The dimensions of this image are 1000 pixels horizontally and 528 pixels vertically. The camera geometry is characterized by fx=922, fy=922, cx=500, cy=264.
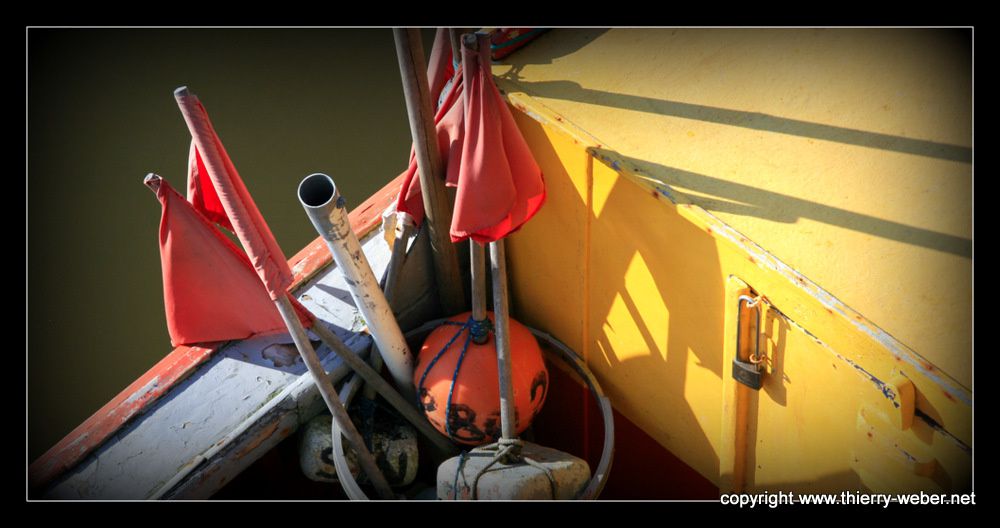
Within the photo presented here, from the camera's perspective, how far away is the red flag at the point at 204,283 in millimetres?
3381

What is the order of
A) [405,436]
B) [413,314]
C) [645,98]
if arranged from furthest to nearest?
[413,314] < [405,436] < [645,98]

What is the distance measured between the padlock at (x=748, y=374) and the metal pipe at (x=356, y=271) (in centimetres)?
133

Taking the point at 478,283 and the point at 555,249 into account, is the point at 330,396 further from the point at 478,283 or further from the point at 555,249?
the point at 555,249

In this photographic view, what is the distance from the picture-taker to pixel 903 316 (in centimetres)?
253

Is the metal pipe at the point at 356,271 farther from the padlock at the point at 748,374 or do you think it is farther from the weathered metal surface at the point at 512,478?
the padlock at the point at 748,374

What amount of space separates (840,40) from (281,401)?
7.97 feet

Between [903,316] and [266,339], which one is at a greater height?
[903,316]

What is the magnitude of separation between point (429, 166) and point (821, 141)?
53.7 inches

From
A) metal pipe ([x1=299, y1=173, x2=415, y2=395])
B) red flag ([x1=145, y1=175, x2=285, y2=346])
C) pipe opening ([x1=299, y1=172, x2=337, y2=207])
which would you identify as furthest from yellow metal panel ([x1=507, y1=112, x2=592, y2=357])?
red flag ([x1=145, y1=175, x2=285, y2=346])

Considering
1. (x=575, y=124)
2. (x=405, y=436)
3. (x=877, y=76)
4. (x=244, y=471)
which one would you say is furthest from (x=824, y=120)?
(x=244, y=471)

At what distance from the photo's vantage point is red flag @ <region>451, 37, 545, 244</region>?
9.84 ft

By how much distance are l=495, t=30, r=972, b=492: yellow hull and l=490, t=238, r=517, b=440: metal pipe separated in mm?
438

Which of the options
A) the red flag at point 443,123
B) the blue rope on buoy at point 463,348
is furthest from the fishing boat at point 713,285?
the blue rope on buoy at point 463,348

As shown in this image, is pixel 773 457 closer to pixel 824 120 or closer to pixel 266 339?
pixel 824 120
